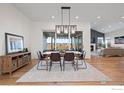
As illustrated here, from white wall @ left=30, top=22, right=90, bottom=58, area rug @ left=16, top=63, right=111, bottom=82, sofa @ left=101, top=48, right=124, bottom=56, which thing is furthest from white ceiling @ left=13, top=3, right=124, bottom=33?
sofa @ left=101, top=48, right=124, bottom=56

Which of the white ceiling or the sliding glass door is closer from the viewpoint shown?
the white ceiling

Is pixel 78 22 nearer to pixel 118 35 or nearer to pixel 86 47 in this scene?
pixel 86 47

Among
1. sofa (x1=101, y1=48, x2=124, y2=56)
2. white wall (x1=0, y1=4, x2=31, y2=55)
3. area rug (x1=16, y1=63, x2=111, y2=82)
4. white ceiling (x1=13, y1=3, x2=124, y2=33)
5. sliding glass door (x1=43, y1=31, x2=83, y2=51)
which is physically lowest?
area rug (x1=16, y1=63, x2=111, y2=82)

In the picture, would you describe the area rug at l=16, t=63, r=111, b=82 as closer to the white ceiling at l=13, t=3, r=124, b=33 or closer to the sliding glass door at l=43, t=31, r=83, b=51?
the white ceiling at l=13, t=3, r=124, b=33

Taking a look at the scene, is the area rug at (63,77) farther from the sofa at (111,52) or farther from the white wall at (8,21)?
the sofa at (111,52)

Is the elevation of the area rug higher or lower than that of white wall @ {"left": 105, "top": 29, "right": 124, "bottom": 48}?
lower

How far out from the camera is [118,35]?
16.0 meters

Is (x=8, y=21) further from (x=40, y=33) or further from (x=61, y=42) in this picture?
(x=61, y=42)

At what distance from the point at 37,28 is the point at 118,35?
938 cm

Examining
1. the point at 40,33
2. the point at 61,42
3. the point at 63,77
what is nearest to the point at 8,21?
the point at 63,77

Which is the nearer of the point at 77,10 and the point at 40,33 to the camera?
the point at 77,10

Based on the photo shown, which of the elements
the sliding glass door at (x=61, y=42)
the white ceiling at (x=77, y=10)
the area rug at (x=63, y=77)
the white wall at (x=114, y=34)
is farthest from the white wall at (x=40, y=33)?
the white wall at (x=114, y=34)
